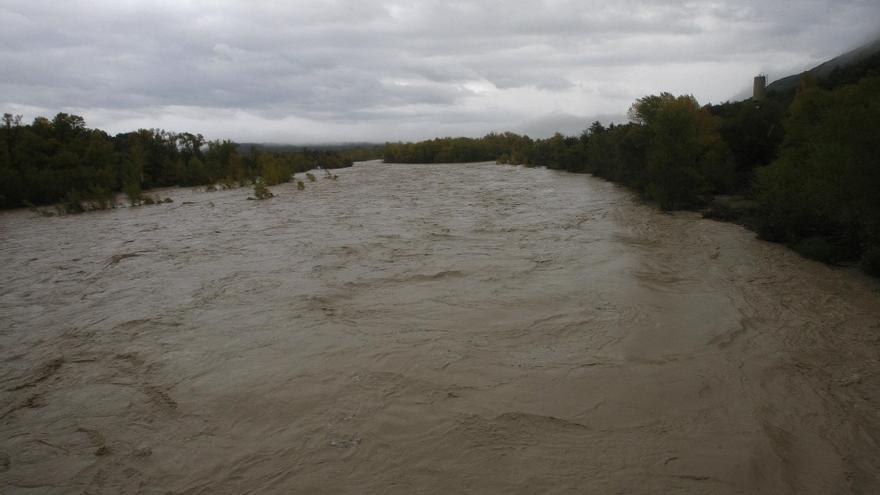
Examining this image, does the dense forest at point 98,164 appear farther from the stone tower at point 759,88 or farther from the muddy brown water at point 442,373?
the stone tower at point 759,88

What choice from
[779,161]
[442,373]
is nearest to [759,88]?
[779,161]

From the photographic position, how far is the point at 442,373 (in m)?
6.01

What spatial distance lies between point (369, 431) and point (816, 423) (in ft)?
14.6

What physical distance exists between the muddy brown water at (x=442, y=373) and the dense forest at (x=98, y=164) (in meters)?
20.1

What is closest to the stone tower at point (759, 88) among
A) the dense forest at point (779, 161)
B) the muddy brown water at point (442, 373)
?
the dense forest at point (779, 161)

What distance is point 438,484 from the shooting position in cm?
406

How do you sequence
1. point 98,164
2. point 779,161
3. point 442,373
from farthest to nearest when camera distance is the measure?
point 98,164 → point 779,161 → point 442,373

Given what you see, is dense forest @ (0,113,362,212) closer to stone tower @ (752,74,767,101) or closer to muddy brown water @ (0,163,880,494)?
muddy brown water @ (0,163,880,494)

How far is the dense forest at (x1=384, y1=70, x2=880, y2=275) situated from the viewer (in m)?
9.83

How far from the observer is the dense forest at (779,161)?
983 cm

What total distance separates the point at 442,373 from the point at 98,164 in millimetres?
35494

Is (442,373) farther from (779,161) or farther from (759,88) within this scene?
(759,88)

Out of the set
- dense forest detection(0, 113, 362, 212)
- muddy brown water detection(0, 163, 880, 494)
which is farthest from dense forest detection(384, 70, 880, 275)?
dense forest detection(0, 113, 362, 212)

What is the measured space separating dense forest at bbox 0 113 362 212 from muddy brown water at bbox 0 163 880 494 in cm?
2013
